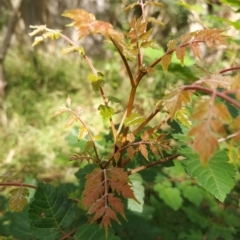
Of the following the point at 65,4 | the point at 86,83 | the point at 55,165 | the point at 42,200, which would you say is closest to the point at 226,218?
the point at 42,200

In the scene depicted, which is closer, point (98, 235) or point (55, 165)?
point (98, 235)

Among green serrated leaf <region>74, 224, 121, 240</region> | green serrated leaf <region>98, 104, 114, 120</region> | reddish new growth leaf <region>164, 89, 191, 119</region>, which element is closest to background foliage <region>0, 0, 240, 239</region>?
green serrated leaf <region>74, 224, 121, 240</region>

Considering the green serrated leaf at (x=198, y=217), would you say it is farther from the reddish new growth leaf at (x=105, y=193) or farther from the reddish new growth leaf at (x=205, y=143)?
the reddish new growth leaf at (x=205, y=143)

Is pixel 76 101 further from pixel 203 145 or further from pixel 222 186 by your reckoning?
pixel 203 145

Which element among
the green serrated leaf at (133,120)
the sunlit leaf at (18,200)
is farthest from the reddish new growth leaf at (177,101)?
the sunlit leaf at (18,200)

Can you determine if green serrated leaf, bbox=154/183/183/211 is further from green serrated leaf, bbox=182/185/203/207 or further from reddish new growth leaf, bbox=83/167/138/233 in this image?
reddish new growth leaf, bbox=83/167/138/233

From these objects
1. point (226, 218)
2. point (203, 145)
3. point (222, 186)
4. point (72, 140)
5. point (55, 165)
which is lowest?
point (55, 165)
